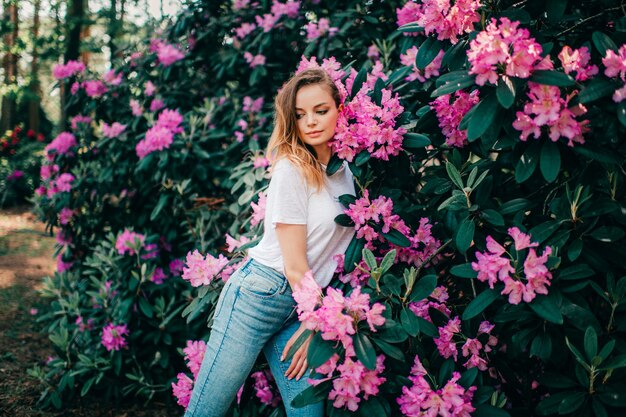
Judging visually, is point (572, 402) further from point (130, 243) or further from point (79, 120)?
point (79, 120)

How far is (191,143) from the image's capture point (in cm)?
302

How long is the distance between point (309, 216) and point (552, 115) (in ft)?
2.54

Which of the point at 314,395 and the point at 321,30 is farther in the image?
the point at 321,30

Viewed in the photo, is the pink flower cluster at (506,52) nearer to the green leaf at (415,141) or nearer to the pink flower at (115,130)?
the green leaf at (415,141)

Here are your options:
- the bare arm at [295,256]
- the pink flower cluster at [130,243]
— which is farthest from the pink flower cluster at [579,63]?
the pink flower cluster at [130,243]

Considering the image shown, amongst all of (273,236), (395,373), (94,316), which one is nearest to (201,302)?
(273,236)

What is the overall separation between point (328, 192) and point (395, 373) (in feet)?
2.06

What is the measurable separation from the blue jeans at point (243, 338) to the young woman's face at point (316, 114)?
48 cm

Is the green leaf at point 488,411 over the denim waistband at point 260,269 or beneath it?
beneath

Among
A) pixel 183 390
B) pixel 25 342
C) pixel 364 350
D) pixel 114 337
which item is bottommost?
pixel 25 342

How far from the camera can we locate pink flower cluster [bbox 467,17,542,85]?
1356 mm

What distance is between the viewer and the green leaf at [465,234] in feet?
5.16

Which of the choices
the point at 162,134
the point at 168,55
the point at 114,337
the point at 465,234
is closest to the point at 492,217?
the point at 465,234

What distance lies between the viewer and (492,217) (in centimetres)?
158
